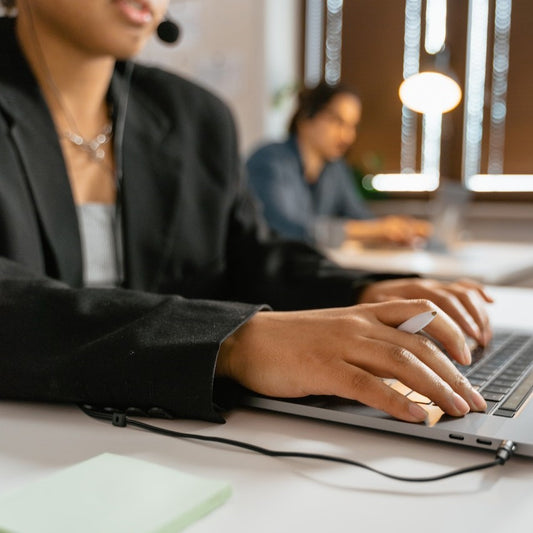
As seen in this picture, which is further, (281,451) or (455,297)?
(455,297)

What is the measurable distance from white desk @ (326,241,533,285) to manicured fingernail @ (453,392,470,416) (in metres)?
1.05

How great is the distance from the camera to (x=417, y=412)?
1.68ft

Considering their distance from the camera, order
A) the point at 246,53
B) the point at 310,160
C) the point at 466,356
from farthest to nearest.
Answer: the point at 246,53 < the point at 310,160 < the point at 466,356

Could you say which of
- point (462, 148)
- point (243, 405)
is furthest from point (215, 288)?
point (462, 148)

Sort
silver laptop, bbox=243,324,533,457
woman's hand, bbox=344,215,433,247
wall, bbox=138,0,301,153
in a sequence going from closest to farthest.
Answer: silver laptop, bbox=243,324,533,457
woman's hand, bbox=344,215,433,247
wall, bbox=138,0,301,153

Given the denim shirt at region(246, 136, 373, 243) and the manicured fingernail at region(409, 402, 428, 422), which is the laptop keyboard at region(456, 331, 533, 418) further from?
the denim shirt at region(246, 136, 373, 243)

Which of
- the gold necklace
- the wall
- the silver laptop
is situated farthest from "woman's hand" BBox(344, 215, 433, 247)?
the silver laptop

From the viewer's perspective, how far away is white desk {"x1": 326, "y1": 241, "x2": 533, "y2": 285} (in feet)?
5.86

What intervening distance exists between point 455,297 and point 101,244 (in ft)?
1.84

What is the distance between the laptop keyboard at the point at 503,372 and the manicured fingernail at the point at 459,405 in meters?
0.03

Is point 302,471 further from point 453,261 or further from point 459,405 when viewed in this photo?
point 453,261

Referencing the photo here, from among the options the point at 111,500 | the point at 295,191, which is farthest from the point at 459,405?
the point at 295,191

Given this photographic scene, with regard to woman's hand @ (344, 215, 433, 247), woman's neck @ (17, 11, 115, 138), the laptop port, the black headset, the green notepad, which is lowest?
woman's hand @ (344, 215, 433, 247)

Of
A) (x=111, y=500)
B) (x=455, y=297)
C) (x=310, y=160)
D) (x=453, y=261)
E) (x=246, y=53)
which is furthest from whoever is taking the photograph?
(x=246, y=53)
